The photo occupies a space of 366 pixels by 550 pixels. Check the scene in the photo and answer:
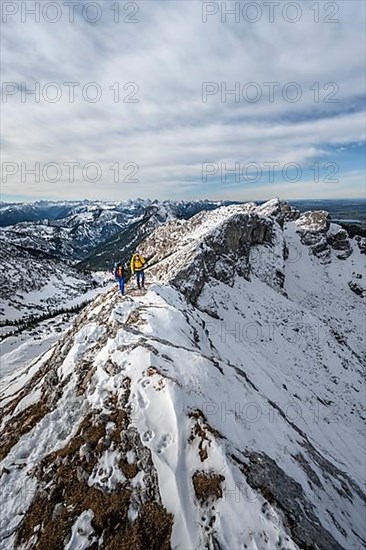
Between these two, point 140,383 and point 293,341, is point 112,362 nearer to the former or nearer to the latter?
point 140,383

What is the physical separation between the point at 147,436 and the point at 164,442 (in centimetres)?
67

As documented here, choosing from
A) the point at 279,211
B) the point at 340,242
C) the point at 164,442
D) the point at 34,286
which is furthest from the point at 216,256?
the point at 34,286

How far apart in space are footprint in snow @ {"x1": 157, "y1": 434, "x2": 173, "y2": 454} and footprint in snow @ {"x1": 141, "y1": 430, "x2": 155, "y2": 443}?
0.41m

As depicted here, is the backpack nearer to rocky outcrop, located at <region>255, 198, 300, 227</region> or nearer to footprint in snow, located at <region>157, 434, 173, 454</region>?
footprint in snow, located at <region>157, 434, 173, 454</region>

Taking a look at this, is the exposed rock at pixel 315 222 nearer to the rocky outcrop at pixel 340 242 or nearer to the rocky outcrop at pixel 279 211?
the rocky outcrop at pixel 340 242

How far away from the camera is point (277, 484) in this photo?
397 inches

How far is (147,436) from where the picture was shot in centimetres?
1115

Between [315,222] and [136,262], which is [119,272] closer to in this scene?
[136,262]

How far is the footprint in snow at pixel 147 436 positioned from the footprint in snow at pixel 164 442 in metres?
0.41

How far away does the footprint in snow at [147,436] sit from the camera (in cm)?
1103

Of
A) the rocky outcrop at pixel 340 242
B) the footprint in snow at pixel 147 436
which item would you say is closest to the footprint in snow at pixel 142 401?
the footprint in snow at pixel 147 436

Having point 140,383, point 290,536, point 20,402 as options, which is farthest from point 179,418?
point 20,402

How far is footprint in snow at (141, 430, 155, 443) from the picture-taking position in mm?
11031

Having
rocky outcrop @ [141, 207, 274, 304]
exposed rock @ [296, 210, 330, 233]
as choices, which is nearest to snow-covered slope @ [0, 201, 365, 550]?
rocky outcrop @ [141, 207, 274, 304]
